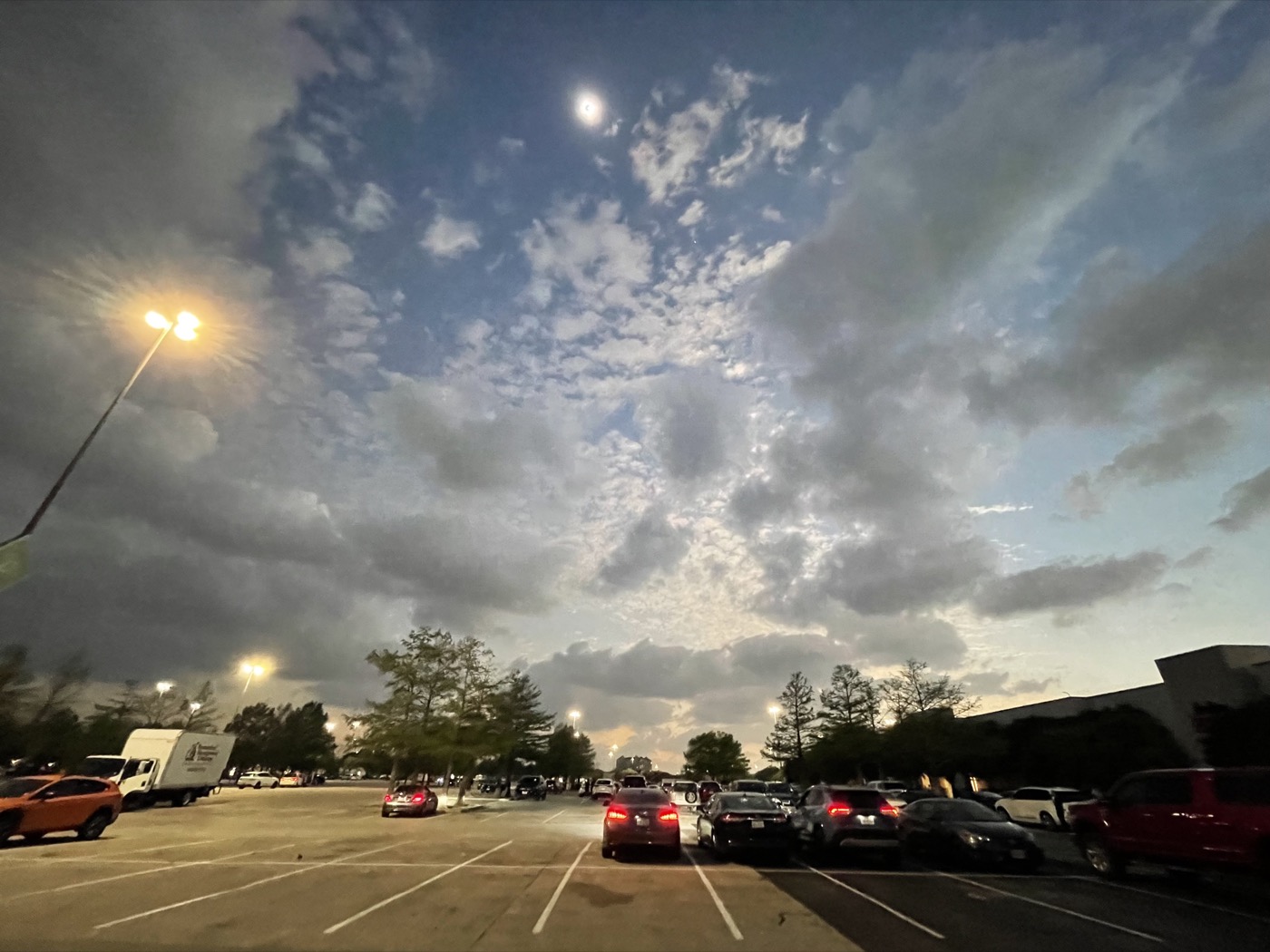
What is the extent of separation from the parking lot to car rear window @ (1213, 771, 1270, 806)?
163 cm

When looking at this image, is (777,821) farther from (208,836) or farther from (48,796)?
(48,796)

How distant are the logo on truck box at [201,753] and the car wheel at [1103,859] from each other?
3969cm

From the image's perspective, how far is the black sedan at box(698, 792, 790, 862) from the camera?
605 inches

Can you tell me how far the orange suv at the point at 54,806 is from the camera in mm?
16609

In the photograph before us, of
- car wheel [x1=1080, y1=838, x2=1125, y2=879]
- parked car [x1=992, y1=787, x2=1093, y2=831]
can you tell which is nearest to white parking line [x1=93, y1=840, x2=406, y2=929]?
car wheel [x1=1080, y1=838, x2=1125, y2=879]

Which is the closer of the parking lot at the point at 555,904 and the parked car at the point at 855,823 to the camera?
the parking lot at the point at 555,904

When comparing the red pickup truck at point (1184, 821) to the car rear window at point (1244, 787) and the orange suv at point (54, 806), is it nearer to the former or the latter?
the car rear window at point (1244, 787)

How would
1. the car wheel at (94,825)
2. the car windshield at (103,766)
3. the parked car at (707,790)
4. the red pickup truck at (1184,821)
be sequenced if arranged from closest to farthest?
the red pickup truck at (1184,821) < the car wheel at (94,825) < the car windshield at (103,766) < the parked car at (707,790)

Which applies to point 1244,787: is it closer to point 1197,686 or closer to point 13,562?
point 13,562

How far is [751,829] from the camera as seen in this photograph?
1543 cm

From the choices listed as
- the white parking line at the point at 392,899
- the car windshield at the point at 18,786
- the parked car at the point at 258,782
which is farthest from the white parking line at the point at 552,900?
the parked car at the point at 258,782

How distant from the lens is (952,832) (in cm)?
1502

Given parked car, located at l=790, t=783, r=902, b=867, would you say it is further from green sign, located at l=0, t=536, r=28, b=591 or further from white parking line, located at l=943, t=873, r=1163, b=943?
green sign, located at l=0, t=536, r=28, b=591

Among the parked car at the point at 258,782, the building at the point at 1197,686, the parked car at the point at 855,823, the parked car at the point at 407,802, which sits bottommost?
the parked car at the point at 855,823
